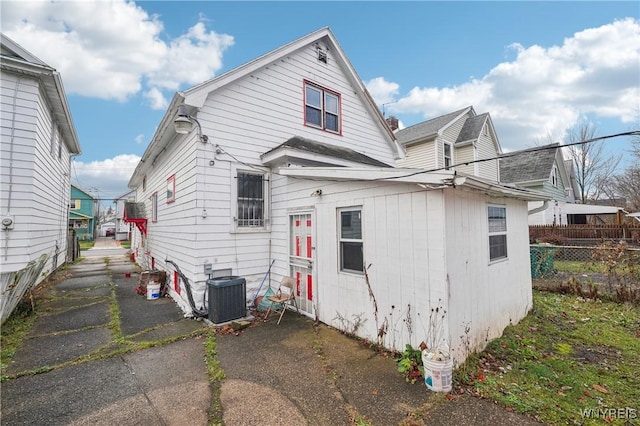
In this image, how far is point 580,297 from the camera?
7.82 meters

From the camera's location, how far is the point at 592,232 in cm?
1541

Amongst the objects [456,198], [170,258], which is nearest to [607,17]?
[456,198]

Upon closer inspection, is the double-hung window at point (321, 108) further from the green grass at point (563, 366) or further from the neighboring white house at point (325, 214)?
the green grass at point (563, 366)

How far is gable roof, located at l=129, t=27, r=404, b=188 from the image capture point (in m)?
6.28

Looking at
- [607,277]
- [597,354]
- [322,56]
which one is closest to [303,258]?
[597,354]

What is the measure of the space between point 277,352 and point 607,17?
12.7m

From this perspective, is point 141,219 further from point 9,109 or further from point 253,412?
point 253,412

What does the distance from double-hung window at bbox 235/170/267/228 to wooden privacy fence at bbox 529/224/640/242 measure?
1629cm

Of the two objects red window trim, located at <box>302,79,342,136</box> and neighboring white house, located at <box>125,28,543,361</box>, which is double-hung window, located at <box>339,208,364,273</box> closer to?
neighboring white house, located at <box>125,28,543,361</box>

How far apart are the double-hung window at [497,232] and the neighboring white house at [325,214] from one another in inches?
1.4

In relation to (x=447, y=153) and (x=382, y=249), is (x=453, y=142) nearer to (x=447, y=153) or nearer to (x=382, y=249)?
(x=447, y=153)

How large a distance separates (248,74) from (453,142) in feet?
45.2

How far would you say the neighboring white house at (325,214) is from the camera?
4.17 meters

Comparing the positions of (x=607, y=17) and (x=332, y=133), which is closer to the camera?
(x=607, y=17)
